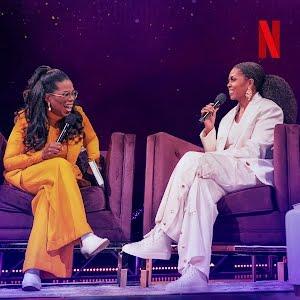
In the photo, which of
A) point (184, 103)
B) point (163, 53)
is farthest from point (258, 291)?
point (163, 53)

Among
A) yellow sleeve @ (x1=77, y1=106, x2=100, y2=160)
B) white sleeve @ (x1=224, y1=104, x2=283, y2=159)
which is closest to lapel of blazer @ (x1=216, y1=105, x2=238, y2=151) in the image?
white sleeve @ (x1=224, y1=104, x2=283, y2=159)

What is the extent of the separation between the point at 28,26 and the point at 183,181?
180 centimetres

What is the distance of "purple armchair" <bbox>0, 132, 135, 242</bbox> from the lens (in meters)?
2.31

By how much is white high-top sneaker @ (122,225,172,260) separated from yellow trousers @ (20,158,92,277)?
8.8 inches

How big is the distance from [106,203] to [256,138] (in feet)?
2.64

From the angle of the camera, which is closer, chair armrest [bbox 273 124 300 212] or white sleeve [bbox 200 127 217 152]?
chair armrest [bbox 273 124 300 212]

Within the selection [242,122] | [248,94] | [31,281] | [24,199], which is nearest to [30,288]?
[31,281]

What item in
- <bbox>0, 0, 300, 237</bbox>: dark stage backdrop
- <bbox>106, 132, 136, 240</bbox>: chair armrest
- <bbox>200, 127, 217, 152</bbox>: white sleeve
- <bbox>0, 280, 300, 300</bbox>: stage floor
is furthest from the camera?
<bbox>0, 0, 300, 237</bbox>: dark stage backdrop

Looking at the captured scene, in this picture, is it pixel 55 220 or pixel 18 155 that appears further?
pixel 18 155

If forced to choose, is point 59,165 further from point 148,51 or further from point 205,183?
point 148,51

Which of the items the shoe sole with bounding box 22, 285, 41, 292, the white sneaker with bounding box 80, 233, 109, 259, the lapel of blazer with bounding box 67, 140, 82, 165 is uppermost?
the lapel of blazer with bounding box 67, 140, 82, 165

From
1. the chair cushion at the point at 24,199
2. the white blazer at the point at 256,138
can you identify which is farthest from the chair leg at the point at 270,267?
the chair cushion at the point at 24,199

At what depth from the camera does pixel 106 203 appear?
2.48 meters

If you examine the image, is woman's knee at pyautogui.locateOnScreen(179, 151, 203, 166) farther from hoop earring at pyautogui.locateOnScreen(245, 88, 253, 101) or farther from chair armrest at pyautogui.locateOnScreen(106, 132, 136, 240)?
hoop earring at pyautogui.locateOnScreen(245, 88, 253, 101)
